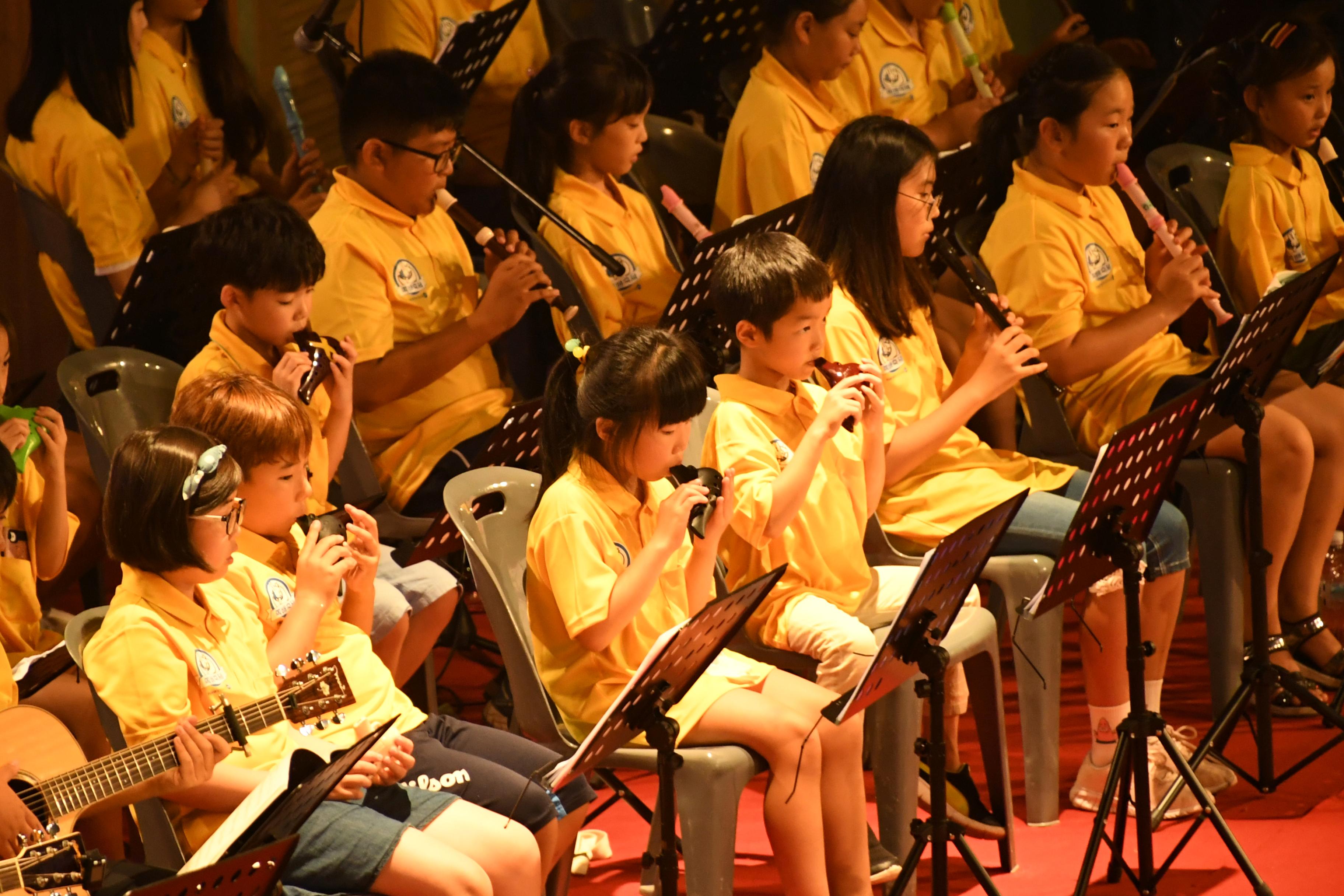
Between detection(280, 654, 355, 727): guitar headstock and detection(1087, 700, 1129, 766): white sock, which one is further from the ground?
Result: detection(280, 654, 355, 727): guitar headstock

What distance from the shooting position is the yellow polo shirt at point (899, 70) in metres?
4.83

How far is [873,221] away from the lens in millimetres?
3461

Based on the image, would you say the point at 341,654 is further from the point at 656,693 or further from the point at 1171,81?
the point at 1171,81

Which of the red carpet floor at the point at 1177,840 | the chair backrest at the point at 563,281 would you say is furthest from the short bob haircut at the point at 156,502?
the chair backrest at the point at 563,281

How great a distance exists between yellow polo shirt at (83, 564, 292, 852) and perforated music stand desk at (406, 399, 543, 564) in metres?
0.72

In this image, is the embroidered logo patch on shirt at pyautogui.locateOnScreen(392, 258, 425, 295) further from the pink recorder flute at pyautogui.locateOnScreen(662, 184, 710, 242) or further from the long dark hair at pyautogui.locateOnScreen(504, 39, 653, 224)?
the pink recorder flute at pyautogui.locateOnScreen(662, 184, 710, 242)

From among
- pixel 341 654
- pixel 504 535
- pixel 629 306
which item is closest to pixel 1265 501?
pixel 629 306

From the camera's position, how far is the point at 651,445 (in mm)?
2680

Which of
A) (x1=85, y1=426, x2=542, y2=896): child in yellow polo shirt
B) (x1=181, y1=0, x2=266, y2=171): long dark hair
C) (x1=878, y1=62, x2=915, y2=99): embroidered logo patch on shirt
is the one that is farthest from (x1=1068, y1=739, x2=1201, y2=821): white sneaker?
(x1=181, y1=0, x2=266, y2=171): long dark hair

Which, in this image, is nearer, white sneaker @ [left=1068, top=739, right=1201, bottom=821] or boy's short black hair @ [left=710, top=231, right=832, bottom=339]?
boy's short black hair @ [left=710, top=231, right=832, bottom=339]

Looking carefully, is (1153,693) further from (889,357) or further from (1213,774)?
(889,357)

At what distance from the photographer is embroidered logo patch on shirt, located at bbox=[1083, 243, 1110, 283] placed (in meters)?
4.01

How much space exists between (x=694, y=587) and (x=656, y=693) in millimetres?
548

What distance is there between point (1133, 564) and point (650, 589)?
87 centimetres
